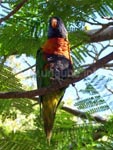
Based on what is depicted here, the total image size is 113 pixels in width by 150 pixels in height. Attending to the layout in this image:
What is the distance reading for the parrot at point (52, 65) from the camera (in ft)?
5.12

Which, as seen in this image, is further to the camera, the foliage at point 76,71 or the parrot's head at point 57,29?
the parrot's head at point 57,29

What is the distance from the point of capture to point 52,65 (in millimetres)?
1705

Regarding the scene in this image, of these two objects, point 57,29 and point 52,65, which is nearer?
point 52,65

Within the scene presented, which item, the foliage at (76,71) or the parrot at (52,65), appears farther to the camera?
the parrot at (52,65)

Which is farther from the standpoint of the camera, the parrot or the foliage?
the parrot

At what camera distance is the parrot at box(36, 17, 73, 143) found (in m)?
1.56

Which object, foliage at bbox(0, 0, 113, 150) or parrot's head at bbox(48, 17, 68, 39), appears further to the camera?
parrot's head at bbox(48, 17, 68, 39)

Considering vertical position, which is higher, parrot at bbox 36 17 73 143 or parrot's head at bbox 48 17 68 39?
parrot's head at bbox 48 17 68 39

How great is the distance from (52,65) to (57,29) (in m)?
0.23

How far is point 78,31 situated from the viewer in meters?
1.61

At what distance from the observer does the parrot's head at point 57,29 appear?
1.59 meters

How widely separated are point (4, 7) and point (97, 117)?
1.84ft

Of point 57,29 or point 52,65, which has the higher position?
point 57,29

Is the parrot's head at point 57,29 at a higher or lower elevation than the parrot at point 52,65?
higher
